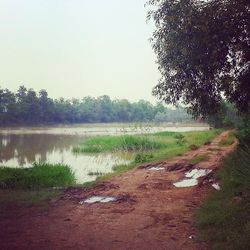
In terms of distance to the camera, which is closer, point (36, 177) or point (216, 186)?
point (216, 186)

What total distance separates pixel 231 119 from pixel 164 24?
37.2 m

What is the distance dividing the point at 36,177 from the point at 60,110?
71931 millimetres

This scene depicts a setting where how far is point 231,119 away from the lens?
47.2m

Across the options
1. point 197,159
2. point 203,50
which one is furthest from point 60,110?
point 203,50

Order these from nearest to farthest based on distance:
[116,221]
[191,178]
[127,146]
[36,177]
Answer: [116,221]
[191,178]
[36,177]
[127,146]

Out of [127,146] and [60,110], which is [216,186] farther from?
[60,110]

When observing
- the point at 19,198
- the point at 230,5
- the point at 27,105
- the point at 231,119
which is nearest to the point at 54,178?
the point at 19,198

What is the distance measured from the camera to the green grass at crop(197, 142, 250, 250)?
20.9ft

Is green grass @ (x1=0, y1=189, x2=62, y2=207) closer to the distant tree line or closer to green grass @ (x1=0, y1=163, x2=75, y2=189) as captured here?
green grass @ (x1=0, y1=163, x2=75, y2=189)

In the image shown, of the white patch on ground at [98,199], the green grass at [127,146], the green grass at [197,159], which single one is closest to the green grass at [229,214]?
the white patch on ground at [98,199]

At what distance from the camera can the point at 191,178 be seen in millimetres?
13156

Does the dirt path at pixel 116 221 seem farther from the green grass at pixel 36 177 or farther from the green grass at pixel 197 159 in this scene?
the green grass at pixel 197 159

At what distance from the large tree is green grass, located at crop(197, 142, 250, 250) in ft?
8.28

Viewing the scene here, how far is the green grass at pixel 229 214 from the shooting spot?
20.9 feet
